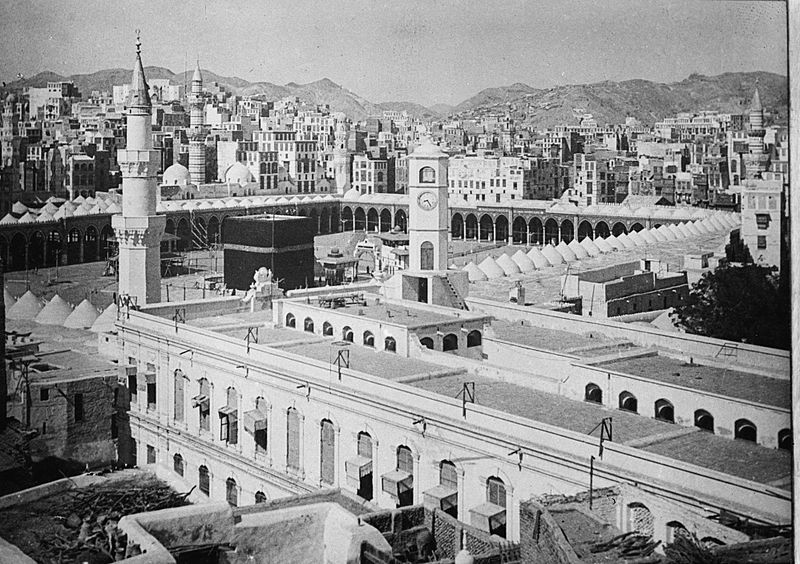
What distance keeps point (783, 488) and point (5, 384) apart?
4.40 metres

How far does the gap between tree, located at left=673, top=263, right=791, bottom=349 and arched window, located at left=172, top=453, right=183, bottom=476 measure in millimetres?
3006

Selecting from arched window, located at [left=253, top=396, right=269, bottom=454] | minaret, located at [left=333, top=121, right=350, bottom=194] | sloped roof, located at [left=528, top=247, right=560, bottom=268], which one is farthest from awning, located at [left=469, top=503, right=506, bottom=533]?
minaret, located at [left=333, top=121, right=350, bottom=194]

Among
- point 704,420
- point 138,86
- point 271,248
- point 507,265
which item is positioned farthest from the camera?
point 271,248

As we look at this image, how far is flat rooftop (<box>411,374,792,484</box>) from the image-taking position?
437 cm

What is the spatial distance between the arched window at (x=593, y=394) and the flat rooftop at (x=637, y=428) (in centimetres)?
4

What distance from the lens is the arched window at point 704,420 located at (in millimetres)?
4766

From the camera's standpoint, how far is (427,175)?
7.77 m

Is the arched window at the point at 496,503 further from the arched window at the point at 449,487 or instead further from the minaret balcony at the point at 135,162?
the minaret balcony at the point at 135,162

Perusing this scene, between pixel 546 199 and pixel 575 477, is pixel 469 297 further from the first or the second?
pixel 575 477

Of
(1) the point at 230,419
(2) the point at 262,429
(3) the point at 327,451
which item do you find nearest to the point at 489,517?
(3) the point at 327,451

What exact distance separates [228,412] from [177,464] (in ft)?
2.03

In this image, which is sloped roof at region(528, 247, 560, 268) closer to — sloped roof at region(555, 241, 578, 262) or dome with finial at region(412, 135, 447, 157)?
sloped roof at region(555, 241, 578, 262)

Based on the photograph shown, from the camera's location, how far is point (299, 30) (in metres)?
6.09

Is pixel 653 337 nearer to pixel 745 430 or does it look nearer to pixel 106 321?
pixel 745 430
